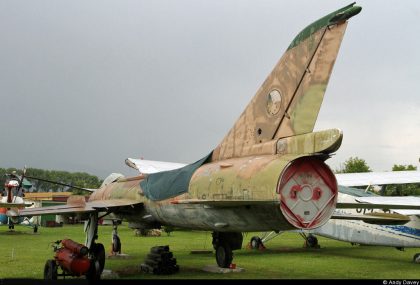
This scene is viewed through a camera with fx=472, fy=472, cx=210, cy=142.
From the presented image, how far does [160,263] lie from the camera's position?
36.7ft

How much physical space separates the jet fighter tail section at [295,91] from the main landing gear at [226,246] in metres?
3.35

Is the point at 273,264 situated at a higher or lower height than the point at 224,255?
lower

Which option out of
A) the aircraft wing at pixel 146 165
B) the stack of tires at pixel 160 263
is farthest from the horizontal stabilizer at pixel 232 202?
the aircraft wing at pixel 146 165

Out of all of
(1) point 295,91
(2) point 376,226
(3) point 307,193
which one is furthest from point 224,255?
(2) point 376,226

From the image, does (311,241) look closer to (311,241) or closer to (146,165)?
(311,241)

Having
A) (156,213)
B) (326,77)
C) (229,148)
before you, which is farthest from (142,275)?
(326,77)

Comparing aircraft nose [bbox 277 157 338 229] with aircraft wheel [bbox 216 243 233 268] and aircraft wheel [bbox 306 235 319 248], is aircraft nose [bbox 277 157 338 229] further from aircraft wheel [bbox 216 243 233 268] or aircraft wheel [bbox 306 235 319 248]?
aircraft wheel [bbox 306 235 319 248]

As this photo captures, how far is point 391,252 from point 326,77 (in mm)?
12105

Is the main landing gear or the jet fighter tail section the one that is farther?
the main landing gear

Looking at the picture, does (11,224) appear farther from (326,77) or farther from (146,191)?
(326,77)

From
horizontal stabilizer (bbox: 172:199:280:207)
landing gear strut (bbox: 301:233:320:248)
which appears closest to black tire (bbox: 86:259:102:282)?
horizontal stabilizer (bbox: 172:199:280:207)

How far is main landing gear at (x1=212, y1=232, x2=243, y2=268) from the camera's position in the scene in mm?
11672

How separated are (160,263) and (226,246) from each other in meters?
1.69

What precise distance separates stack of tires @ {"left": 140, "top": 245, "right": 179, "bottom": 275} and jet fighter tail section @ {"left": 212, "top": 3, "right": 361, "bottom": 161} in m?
3.57
